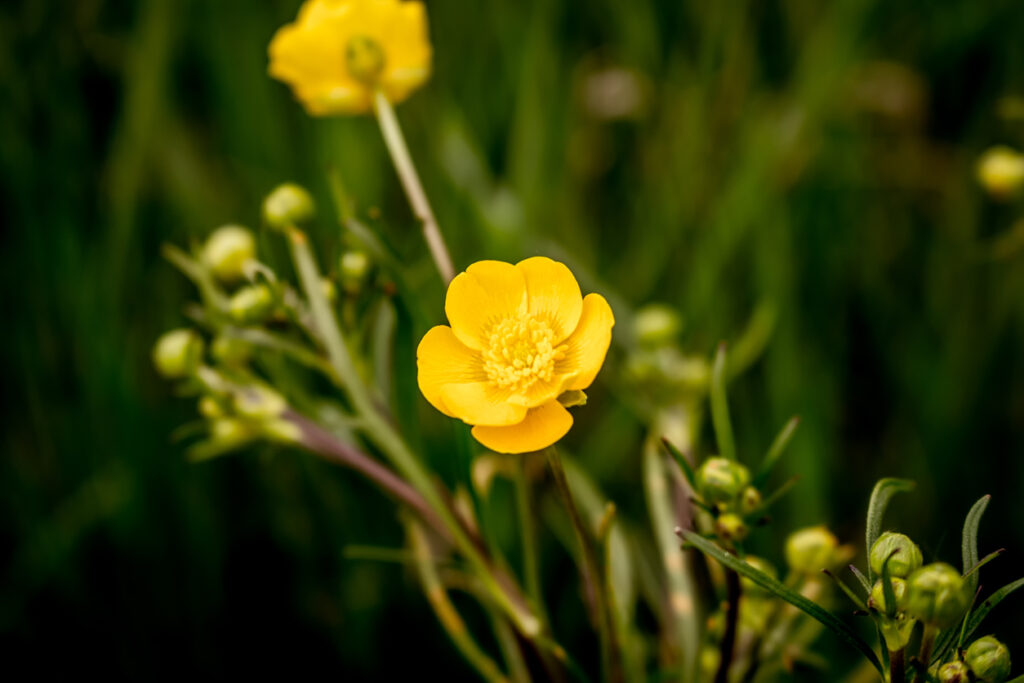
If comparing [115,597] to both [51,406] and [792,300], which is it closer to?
[51,406]

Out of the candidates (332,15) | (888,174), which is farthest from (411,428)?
(888,174)

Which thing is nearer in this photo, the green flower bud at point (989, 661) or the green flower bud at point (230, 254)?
the green flower bud at point (989, 661)

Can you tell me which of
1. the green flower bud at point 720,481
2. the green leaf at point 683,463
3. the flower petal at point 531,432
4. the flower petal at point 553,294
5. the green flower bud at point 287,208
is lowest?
the green flower bud at point 720,481

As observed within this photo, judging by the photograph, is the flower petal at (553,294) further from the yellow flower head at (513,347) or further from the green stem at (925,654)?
the green stem at (925,654)

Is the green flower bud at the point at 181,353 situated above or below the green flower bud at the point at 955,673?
above

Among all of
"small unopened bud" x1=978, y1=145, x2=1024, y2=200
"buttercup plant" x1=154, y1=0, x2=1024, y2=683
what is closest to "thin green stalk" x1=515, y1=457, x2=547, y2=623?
"buttercup plant" x1=154, y1=0, x2=1024, y2=683

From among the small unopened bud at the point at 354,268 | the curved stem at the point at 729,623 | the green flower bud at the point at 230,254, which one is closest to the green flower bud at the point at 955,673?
the curved stem at the point at 729,623
